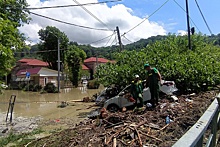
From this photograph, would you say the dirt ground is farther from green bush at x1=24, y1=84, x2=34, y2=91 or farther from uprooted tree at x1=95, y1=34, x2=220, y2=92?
green bush at x1=24, y1=84, x2=34, y2=91

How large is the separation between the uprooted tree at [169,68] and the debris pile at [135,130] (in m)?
4.49

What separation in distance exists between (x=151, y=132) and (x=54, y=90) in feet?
102

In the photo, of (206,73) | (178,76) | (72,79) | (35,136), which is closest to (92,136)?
(35,136)

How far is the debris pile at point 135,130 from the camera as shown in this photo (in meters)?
5.93

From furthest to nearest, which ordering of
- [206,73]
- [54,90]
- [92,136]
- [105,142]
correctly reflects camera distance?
[54,90] < [206,73] < [92,136] < [105,142]

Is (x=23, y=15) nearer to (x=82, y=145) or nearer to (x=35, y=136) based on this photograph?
(x=35, y=136)

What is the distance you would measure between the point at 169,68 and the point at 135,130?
7.53m

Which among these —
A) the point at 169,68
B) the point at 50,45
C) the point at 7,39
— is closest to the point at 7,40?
the point at 7,39

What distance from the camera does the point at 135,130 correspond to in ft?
21.1

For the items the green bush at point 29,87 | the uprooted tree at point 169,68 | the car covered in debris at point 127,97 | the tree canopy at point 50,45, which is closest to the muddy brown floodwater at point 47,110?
the car covered in debris at point 127,97

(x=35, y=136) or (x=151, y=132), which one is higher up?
(x=151, y=132)

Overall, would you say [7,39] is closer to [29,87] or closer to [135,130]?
[135,130]

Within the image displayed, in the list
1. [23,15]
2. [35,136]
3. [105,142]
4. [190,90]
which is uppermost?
[23,15]

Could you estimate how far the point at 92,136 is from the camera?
681cm
